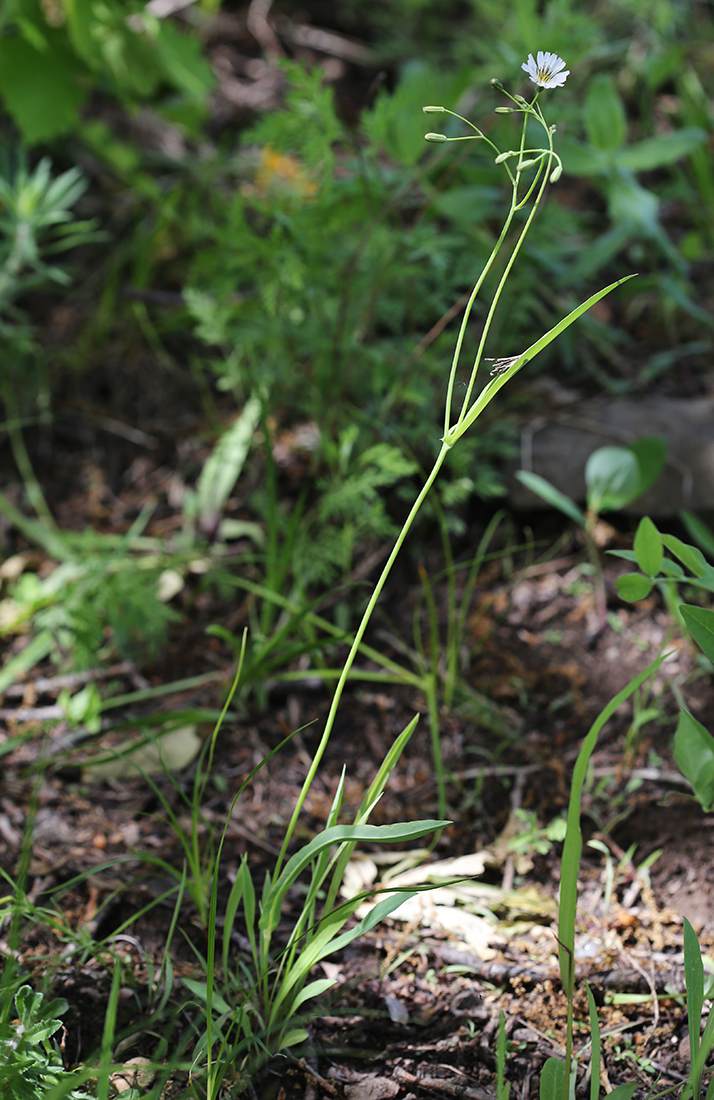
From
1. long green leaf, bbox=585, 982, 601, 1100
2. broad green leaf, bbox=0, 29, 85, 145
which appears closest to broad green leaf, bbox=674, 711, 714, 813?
long green leaf, bbox=585, 982, 601, 1100

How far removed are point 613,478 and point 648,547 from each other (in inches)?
25.7

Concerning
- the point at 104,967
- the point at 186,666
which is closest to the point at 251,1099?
the point at 104,967

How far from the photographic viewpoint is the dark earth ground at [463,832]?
1.16 m

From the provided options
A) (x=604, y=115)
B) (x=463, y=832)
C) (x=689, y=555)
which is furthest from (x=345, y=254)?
(x=463, y=832)

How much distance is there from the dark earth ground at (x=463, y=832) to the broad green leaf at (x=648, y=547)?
0.37 meters

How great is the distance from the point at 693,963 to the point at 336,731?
2.78 feet

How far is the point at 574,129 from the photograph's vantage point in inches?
97.0

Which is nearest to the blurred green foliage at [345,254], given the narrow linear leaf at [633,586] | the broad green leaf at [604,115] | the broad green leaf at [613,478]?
the broad green leaf at [604,115]

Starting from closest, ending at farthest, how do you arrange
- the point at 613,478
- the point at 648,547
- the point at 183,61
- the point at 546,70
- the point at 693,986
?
the point at 546,70
the point at 693,986
the point at 648,547
the point at 613,478
the point at 183,61

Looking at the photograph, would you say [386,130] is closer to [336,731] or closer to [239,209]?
[239,209]

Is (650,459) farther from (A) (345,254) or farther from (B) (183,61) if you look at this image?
(B) (183,61)

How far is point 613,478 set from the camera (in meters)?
1.74

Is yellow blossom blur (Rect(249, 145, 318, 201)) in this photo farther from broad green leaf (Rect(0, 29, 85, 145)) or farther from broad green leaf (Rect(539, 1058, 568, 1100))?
broad green leaf (Rect(539, 1058, 568, 1100))

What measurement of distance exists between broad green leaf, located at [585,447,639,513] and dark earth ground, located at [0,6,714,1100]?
0.25 meters
